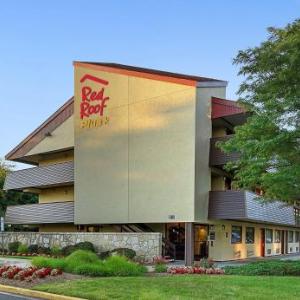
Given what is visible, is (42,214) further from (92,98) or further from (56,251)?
(92,98)

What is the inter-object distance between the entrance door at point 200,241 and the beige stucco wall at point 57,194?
12259 millimetres

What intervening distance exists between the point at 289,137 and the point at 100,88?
1987cm

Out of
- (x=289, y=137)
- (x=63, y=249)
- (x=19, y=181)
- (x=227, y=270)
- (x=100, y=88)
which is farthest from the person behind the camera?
(x=19, y=181)

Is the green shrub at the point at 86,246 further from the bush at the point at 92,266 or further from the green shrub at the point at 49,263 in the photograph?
the green shrub at the point at 49,263

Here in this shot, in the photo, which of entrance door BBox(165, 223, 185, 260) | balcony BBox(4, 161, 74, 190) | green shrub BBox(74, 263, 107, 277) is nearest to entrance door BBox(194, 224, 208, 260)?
entrance door BBox(165, 223, 185, 260)

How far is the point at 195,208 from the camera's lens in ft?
102

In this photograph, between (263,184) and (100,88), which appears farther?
(100,88)

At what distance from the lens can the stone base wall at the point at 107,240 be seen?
30.8m

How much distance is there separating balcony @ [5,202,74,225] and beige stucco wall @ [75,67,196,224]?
161 cm

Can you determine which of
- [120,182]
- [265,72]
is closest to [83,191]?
[120,182]

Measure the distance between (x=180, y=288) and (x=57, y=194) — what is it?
31.9 metres

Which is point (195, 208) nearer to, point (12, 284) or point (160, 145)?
point (160, 145)

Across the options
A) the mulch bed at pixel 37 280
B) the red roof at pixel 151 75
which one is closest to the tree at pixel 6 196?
the red roof at pixel 151 75

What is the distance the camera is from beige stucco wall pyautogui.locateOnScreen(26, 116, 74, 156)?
4134 centimetres
